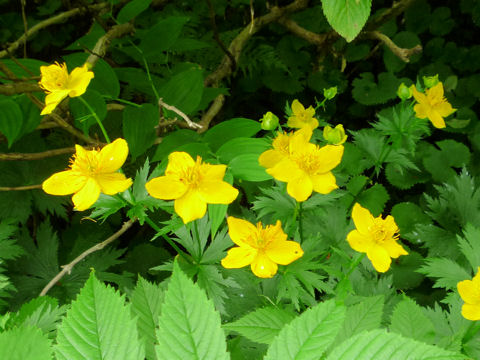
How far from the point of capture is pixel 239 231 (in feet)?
3.61

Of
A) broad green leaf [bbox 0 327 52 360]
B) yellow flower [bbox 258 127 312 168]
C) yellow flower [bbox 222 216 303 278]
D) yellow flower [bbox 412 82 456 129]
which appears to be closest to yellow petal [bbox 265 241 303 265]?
yellow flower [bbox 222 216 303 278]

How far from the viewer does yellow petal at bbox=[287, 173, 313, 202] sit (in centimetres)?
110

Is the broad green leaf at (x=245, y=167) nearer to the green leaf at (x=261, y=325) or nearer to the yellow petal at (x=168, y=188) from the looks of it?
the yellow petal at (x=168, y=188)

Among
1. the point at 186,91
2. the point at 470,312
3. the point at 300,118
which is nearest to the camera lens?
the point at 470,312

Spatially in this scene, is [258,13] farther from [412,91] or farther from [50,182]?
[50,182]

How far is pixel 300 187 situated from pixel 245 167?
0.18 meters

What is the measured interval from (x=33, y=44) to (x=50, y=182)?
5.16 feet

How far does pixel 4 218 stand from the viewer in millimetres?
1663

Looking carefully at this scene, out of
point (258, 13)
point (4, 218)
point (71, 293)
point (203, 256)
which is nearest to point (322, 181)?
point (203, 256)

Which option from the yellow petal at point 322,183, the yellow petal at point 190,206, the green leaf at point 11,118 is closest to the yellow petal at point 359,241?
the yellow petal at point 322,183

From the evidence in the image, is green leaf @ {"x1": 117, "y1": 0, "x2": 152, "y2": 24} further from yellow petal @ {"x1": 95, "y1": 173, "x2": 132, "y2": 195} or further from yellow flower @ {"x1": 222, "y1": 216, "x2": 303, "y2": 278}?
yellow flower @ {"x1": 222, "y1": 216, "x2": 303, "y2": 278}

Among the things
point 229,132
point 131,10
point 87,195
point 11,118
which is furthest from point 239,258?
point 131,10

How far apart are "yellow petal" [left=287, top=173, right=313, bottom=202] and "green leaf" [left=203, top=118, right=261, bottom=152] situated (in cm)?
Answer: 34

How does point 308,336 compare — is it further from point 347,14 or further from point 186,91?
point 186,91
